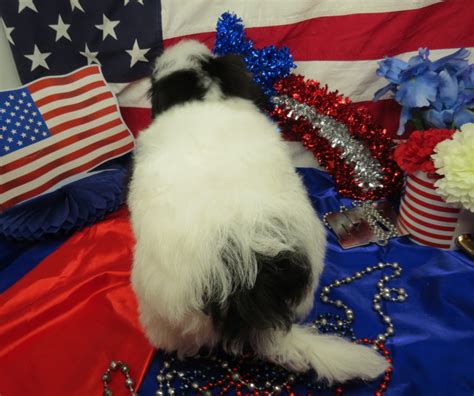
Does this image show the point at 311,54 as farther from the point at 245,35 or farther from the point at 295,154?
the point at 295,154

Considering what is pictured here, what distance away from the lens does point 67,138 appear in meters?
1.24

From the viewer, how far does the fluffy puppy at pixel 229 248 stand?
1.90 ft

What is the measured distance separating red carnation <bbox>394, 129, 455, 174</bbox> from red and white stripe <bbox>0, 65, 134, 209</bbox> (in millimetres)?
895

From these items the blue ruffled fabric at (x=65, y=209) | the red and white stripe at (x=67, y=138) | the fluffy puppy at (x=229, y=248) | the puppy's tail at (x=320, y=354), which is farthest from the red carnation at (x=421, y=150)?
the red and white stripe at (x=67, y=138)

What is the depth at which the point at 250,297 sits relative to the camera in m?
0.58

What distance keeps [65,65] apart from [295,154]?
879 millimetres

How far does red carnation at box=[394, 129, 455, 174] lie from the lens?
0.94 m

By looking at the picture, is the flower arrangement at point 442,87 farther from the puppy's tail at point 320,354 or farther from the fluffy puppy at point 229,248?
the puppy's tail at point 320,354

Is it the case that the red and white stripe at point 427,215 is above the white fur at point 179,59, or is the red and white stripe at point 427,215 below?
below

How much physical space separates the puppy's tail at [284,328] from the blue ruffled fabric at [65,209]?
0.56 meters

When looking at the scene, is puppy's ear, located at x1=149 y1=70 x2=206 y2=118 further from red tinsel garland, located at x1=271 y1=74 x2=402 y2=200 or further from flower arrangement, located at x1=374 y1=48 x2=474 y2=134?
flower arrangement, located at x1=374 y1=48 x2=474 y2=134

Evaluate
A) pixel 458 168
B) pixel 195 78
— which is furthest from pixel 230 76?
pixel 458 168

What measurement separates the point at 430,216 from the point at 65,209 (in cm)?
99

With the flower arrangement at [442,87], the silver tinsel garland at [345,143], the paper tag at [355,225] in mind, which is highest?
the flower arrangement at [442,87]
